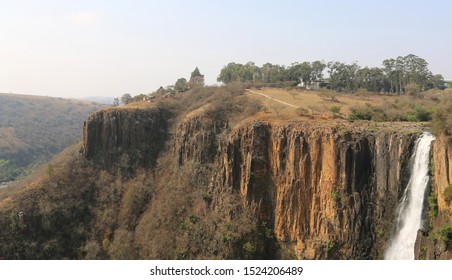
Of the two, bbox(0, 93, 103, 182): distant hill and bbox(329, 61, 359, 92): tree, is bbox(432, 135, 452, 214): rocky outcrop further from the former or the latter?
bbox(0, 93, 103, 182): distant hill

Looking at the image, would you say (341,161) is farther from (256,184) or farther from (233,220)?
(233,220)

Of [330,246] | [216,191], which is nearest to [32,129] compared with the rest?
[216,191]

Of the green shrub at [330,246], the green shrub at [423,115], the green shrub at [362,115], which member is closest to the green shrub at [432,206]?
the green shrub at [330,246]

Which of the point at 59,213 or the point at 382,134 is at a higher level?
the point at 382,134

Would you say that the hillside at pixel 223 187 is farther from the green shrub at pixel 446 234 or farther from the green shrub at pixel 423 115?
the green shrub at pixel 423 115

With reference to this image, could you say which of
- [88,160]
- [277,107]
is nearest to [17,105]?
[88,160]

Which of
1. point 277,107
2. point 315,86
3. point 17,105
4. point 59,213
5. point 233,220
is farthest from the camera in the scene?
point 17,105
